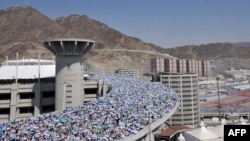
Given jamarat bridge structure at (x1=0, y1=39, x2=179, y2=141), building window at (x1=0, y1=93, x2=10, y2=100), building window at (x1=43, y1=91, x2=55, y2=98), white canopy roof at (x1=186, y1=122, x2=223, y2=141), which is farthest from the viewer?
building window at (x1=43, y1=91, x2=55, y2=98)

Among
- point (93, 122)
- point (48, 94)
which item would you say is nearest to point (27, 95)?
point (48, 94)

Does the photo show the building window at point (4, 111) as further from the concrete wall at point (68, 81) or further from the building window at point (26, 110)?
the concrete wall at point (68, 81)

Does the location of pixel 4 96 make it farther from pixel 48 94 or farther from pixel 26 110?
pixel 48 94

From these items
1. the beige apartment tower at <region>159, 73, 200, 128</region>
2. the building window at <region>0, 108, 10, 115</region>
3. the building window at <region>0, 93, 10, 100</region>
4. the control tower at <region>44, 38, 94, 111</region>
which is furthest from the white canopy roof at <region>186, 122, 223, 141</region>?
the beige apartment tower at <region>159, 73, 200, 128</region>

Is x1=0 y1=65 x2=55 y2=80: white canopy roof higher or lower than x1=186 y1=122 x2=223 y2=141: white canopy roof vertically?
higher

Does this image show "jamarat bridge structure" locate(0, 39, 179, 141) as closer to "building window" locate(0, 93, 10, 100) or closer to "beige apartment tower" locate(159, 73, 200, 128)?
"building window" locate(0, 93, 10, 100)

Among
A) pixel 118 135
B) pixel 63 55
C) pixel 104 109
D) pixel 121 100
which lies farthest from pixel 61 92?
pixel 118 135
